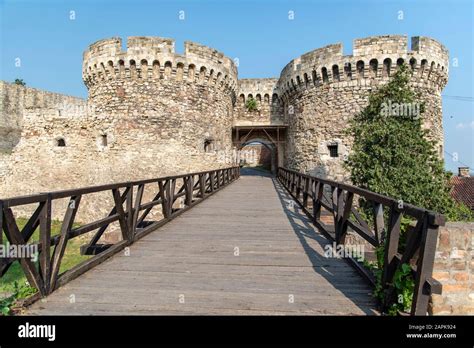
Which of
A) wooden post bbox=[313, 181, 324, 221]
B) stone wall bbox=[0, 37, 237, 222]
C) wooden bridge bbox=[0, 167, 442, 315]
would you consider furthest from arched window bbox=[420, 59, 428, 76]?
wooden bridge bbox=[0, 167, 442, 315]

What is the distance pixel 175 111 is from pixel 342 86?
758 cm

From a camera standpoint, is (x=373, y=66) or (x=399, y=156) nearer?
(x=399, y=156)

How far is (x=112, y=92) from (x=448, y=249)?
1265 cm

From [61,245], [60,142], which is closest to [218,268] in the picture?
[61,245]

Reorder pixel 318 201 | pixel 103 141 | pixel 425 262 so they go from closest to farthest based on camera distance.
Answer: pixel 425 262 → pixel 318 201 → pixel 103 141

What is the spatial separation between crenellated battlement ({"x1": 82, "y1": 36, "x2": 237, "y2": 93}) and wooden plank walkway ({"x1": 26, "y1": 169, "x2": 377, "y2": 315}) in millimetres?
8989

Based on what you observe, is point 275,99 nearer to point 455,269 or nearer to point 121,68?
point 121,68

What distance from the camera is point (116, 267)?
319 centimetres

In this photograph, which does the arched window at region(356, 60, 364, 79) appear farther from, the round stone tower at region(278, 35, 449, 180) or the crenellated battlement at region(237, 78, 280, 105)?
the crenellated battlement at region(237, 78, 280, 105)

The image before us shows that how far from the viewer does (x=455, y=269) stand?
2205 millimetres

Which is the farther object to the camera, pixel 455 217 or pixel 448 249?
pixel 455 217

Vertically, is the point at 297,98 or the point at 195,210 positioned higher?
the point at 297,98
